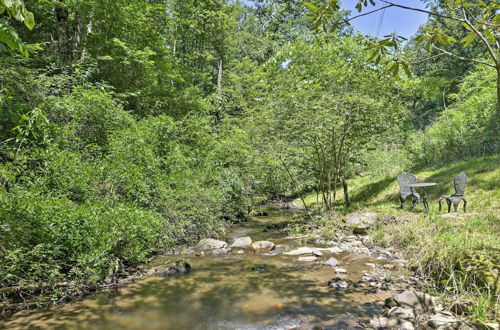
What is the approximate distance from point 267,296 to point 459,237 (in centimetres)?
367

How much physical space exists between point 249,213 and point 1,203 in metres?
10.9

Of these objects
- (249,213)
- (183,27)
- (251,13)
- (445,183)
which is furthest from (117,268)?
(251,13)

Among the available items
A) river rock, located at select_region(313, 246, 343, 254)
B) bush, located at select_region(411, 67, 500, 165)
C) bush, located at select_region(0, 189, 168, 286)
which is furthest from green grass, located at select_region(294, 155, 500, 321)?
bush, located at select_region(0, 189, 168, 286)

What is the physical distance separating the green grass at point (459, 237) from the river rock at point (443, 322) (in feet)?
0.67

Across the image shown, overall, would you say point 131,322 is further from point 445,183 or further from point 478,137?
point 478,137

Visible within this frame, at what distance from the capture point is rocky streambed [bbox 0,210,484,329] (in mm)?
4043

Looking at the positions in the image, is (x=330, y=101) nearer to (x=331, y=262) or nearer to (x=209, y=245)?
(x=331, y=262)

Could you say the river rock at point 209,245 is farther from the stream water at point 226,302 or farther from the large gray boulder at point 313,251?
the large gray boulder at point 313,251

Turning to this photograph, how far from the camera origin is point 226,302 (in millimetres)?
4934

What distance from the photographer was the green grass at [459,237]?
13.3ft

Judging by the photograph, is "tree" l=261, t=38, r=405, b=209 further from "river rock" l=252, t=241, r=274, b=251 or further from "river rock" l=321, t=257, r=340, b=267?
"river rock" l=321, t=257, r=340, b=267

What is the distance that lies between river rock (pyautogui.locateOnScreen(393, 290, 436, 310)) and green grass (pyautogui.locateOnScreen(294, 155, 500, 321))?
0.93ft

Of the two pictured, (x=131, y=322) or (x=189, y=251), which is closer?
(x=131, y=322)

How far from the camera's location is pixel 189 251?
26.2 feet
